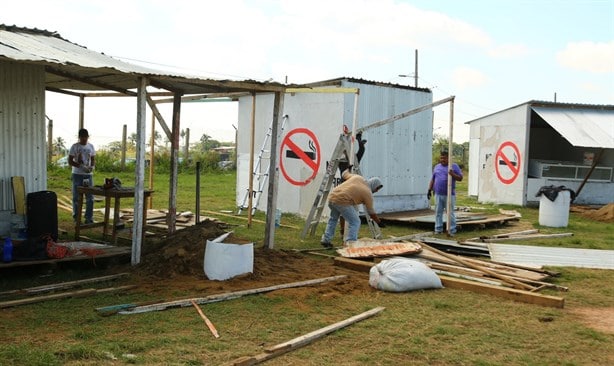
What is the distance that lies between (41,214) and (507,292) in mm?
6664

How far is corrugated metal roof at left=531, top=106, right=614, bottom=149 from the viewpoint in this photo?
17.9m

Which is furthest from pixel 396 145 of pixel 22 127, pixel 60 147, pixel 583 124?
pixel 60 147

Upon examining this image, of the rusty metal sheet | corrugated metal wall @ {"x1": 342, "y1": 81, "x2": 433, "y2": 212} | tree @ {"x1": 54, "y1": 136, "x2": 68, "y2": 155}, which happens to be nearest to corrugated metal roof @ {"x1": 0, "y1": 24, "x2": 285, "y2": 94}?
the rusty metal sheet

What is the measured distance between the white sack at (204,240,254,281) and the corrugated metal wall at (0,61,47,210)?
12.0 ft

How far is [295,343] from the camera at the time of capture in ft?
17.5

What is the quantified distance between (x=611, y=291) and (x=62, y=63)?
7411 mm

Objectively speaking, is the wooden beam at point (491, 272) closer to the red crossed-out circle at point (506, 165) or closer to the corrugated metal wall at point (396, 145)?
the corrugated metal wall at point (396, 145)

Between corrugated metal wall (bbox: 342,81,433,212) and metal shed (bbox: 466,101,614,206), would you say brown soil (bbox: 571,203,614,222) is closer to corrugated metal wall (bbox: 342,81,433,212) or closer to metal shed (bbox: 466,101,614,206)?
metal shed (bbox: 466,101,614,206)

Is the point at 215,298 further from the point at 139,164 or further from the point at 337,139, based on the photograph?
the point at 337,139

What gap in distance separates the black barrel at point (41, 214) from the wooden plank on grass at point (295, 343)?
5216 millimetres

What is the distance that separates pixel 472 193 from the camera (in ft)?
76.8

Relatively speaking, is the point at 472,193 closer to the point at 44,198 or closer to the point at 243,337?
the point at 44,198

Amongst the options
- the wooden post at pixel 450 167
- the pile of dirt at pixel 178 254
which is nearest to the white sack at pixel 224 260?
the pile of dirt at pixel 178 254

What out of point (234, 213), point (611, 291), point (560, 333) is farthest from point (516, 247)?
point (234, 213)
